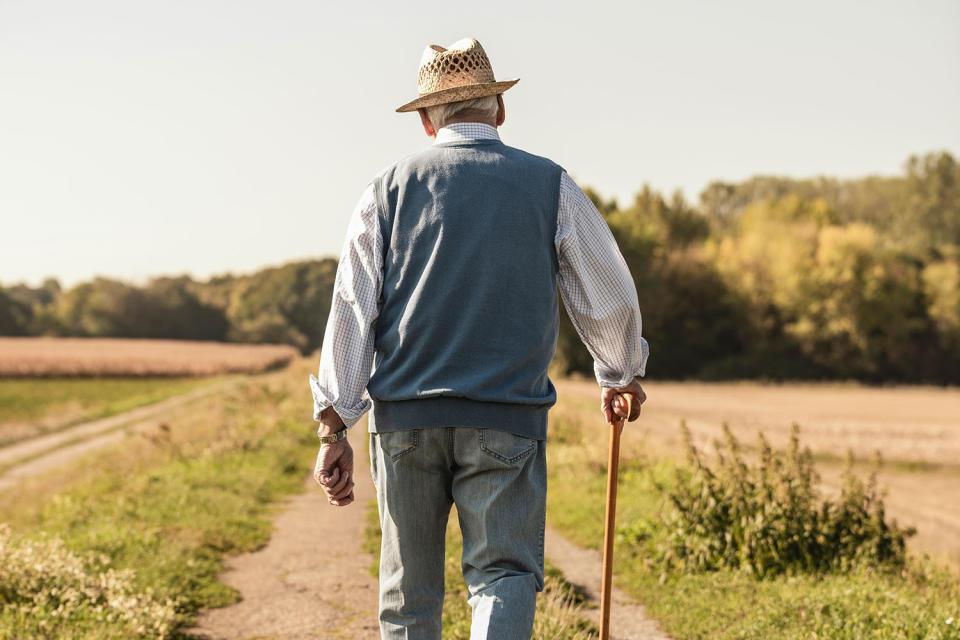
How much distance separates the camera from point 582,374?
1801 inches

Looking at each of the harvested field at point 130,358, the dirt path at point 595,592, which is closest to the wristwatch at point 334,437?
the dirt path at point 595,592

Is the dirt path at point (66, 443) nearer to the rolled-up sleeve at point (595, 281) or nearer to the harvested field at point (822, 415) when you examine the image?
the rolled-up sleeve at point (595, 281)

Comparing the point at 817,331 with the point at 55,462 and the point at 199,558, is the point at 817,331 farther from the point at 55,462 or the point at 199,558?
the point at 199,558

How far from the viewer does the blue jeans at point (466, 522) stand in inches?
101

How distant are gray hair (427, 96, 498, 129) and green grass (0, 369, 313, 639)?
10.1 ft

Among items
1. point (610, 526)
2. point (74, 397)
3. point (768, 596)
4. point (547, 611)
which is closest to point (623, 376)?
point (610, 526)

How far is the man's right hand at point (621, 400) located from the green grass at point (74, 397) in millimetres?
23154

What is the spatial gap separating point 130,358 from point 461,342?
45827mm

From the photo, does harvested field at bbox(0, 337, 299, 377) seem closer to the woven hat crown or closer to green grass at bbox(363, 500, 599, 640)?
green grass at bbox(363, 500, 599, 640)

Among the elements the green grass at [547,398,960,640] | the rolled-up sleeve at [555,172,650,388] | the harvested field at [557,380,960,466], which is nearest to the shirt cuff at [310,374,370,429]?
the rolled-up sleeve at [555,172,650,388]

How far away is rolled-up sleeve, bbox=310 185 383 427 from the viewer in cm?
267

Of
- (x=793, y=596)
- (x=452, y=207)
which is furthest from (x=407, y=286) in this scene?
(x=793, y=596)

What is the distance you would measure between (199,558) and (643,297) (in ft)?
151

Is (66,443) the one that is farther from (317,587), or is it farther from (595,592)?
(595,592)
